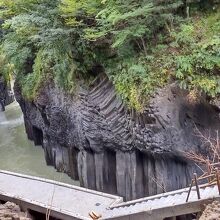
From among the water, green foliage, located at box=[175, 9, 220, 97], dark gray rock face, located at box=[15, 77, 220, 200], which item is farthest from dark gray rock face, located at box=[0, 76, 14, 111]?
green foliage, located at box=[175, 9, 220, 97]

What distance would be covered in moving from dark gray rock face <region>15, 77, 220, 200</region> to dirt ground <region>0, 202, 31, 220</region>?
3.87 m

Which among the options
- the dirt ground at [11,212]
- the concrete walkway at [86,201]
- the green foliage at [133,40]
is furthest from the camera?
the green foliage at [133,40]

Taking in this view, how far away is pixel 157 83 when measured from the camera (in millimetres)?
11508

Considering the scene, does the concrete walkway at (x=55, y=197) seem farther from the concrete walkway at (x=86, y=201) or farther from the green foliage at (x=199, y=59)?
the green foliage at (x=199, y=59)

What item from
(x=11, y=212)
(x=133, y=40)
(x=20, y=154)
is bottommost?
(x=20, y=154)

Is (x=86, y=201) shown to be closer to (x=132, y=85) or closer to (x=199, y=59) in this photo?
(x=132, y=85)

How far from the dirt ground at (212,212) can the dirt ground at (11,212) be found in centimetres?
383

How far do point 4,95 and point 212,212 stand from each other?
25554 mm

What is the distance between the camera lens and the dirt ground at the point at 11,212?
8586 millimetres

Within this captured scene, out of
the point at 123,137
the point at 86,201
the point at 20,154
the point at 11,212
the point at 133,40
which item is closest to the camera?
the point at 11,212

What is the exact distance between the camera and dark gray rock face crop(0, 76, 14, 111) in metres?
30.0

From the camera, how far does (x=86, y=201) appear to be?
34.5 feet

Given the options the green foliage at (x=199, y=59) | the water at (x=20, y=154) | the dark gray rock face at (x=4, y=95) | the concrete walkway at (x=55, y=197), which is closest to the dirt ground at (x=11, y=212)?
the concrete walkway at (x=55, y=197)

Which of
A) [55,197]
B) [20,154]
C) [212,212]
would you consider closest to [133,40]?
[55,197]
